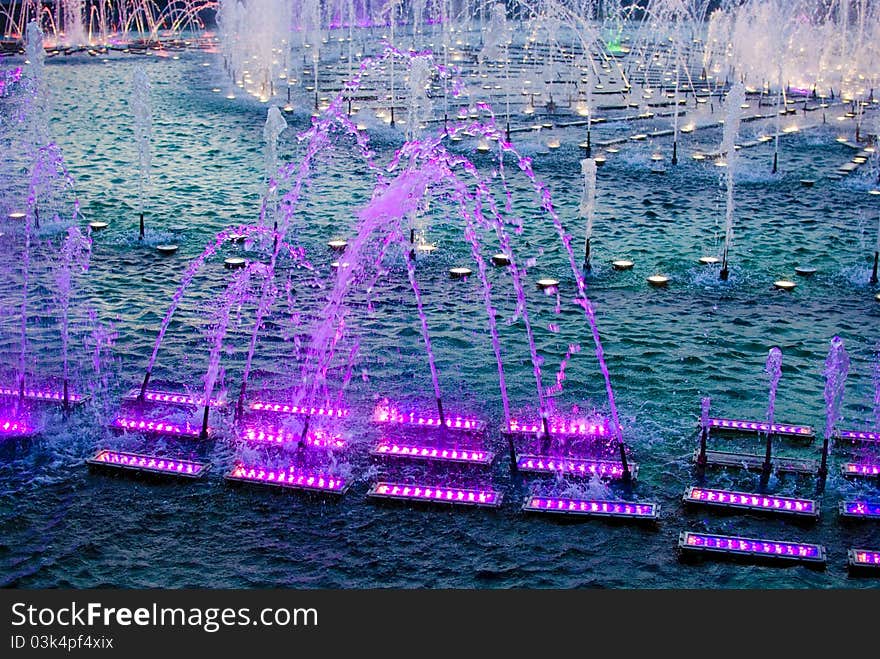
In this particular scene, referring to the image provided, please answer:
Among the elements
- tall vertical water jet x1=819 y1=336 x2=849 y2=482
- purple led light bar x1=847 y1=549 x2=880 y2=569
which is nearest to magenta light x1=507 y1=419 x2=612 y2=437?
tall vertical water jet x1=819 y1=336 x2=849 y2=482

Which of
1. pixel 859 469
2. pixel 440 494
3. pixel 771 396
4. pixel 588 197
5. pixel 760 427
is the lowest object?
pixel 440 494

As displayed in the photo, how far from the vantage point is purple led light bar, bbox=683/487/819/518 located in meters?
11.8

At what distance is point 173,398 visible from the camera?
1455cm

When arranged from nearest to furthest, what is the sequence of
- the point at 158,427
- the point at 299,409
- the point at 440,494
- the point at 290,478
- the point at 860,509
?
the point at 860,509
the point at 440,494
the point at 290,478
the point at 158,427
the point at 299,409

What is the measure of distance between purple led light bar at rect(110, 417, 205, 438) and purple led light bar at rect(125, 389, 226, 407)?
1.97 feet

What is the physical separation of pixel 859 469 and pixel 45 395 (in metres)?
9.28

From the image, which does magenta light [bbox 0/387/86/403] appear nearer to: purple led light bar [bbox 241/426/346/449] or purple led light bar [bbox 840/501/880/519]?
purple led light bar [bbox 241/426/346/449]

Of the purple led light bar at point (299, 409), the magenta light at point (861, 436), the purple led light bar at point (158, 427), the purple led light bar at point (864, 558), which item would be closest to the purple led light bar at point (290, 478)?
the purple led light bar at point (158, 427)

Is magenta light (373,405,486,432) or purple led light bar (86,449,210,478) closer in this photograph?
purple led light bar (86,449,210,478)

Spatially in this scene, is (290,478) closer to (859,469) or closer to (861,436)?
(859,469)

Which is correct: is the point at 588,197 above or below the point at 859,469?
above

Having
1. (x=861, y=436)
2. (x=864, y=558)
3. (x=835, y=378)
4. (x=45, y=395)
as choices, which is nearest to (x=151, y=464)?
(x=45, y=395)

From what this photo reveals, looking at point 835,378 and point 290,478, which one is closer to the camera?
point 290,478

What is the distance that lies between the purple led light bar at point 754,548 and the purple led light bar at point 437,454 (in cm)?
252
